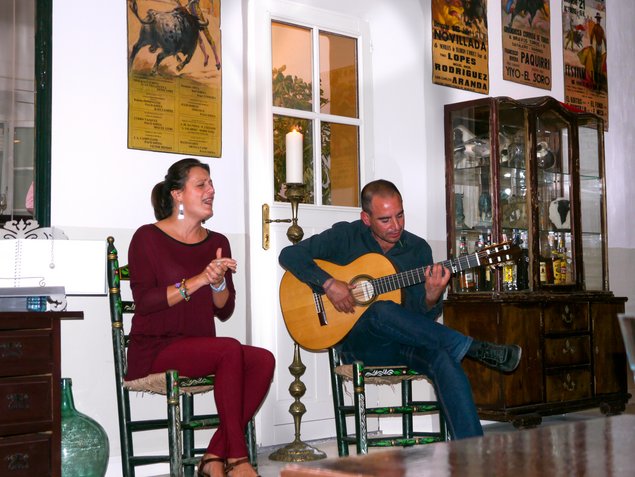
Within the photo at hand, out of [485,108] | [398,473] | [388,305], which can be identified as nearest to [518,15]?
[485,108]

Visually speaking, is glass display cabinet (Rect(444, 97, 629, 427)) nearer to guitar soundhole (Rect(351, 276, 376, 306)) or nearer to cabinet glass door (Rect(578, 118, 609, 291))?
cabinet glass door (Rect(578, 118, 609, 291))

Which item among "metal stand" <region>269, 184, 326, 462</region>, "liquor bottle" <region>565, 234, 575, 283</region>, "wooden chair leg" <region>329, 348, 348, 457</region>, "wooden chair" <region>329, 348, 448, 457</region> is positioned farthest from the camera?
"liquor bottle" <region>565, 234, 575, 283</region>

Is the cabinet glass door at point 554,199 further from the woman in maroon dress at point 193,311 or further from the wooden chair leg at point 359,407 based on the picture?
the woman in maroon dress at point 193,311

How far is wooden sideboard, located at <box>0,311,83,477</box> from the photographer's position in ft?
9.05

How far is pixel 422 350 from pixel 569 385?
1903mm

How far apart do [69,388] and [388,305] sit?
4.07 ft

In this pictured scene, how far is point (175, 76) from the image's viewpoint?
12.8ft

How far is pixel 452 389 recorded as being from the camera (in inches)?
128

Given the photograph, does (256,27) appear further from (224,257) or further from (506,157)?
(506,157)

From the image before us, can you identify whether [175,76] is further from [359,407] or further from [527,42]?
[527,42]

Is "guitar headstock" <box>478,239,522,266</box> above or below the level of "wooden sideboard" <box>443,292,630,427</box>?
above

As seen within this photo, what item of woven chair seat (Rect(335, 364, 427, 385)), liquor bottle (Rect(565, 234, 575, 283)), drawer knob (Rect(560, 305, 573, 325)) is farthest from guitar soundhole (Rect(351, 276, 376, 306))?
liquor bottle (Rect(565, 234, 575, 283))

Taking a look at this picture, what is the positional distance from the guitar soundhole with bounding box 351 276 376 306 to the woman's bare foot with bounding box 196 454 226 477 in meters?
0.88

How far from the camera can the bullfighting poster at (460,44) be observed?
16.8 feet
